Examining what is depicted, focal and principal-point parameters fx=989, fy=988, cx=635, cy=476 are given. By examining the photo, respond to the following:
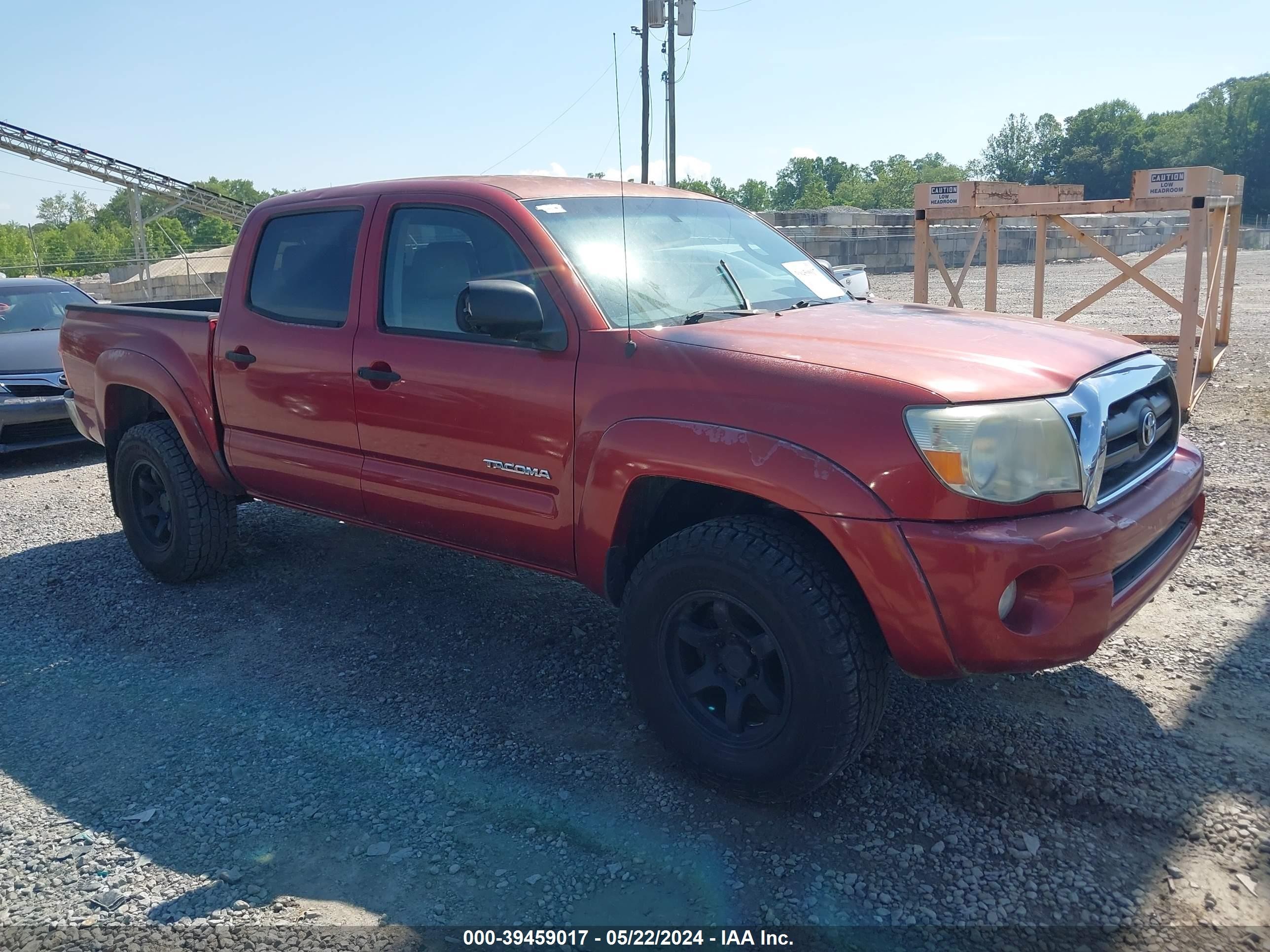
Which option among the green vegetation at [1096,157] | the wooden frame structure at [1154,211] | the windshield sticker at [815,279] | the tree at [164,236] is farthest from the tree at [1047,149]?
the windshield sticker at [815,279]

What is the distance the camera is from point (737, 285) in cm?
370

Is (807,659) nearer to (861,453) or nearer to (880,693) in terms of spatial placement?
(880,693)

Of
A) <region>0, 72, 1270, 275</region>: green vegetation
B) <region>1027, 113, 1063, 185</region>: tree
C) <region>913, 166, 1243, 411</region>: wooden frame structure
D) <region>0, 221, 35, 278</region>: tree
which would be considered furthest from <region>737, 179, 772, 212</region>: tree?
<region>913, 166, 1243, 411</region>: wooden frame structure

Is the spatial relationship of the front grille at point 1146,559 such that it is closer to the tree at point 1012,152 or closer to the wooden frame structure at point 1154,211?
the wooden frame structure at point 1154,211

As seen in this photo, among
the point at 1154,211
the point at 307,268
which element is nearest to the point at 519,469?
the point at 307,268

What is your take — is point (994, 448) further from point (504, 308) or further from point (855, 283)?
point (855, 283)

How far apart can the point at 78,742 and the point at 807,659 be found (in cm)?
268

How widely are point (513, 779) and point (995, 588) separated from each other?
164cm

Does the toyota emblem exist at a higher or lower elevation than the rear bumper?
higher

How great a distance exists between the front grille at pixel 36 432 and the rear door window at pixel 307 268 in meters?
4.93

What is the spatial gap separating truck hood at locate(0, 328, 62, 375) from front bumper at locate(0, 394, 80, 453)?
1.23ft

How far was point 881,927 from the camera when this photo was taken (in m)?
2.49

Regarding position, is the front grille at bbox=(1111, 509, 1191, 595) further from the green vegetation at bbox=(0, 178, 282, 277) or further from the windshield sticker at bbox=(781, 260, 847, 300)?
the green vegetation at bbox=(0, 178, 282, 277)

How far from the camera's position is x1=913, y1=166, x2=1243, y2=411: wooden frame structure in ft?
26.7
